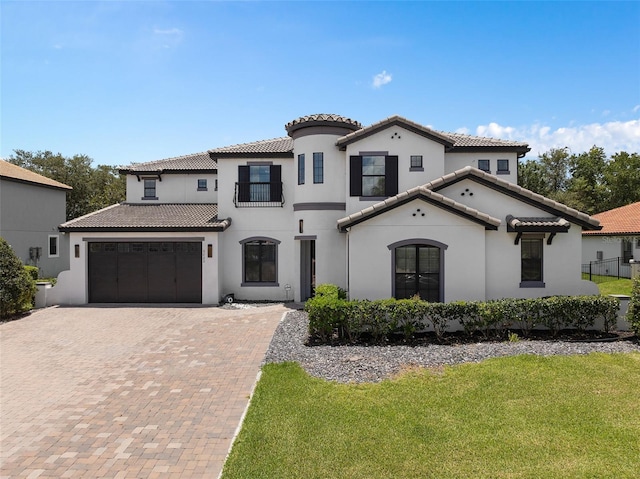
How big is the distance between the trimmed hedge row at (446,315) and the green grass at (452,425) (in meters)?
2.49

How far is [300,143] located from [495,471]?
14.3 metres

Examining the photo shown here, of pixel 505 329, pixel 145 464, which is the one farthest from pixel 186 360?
pixel 505 329

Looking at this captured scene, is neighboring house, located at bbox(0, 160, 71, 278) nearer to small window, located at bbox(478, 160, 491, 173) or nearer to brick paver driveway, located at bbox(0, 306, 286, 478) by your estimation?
brick paver driveway, located at bbox(0, 306, 286, 478)

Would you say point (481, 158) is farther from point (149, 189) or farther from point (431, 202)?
point (149, 189)

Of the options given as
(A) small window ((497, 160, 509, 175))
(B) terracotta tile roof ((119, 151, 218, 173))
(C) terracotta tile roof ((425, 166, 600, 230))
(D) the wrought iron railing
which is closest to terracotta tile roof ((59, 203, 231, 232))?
(B) terracotta tile roof ((119, 151, 218, 173))

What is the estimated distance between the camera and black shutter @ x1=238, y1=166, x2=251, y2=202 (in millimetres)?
18516

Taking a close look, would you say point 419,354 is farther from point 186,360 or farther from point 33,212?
point 33,212

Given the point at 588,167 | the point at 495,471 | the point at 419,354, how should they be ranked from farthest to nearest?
the point at 588,167
the point at 419,354
the point at 495,471

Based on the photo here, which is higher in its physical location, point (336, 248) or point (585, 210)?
point (585, 210)

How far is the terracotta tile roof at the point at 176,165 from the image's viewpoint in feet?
68.4

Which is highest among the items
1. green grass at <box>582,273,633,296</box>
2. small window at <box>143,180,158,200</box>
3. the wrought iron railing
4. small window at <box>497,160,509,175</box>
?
small window at <box>497,160,509,175</box>

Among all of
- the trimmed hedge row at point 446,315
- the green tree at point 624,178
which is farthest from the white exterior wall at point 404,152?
the green tree at point 624,178

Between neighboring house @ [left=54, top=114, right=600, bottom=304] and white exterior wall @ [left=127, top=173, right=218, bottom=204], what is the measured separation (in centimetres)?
6

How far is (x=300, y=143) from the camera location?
17.0m
